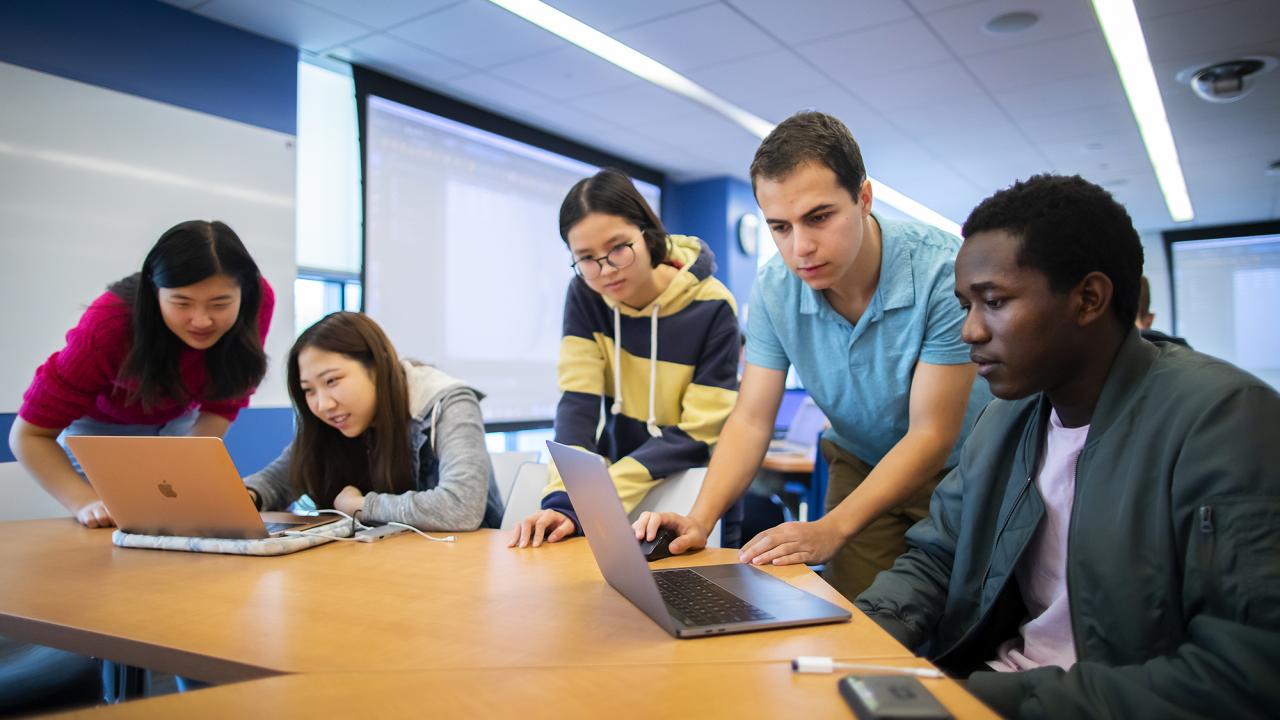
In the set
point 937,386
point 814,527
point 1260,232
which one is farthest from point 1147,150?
point 814,527

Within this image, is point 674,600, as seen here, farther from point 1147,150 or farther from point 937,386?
point 1147,150

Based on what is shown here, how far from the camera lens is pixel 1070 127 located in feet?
16.6

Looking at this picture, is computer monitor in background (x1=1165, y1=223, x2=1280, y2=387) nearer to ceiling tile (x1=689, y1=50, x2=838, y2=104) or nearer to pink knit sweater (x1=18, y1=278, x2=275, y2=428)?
ceiling tile (x1=689, y1=50, x2=838, y2=104)

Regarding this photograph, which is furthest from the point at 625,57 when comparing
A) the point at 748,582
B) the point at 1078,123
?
the point at 748,582

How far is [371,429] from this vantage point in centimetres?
197

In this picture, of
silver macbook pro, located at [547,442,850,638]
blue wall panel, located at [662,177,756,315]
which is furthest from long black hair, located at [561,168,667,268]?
blue wall panel, located at [662,177,756,315]

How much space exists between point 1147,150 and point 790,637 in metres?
6.05

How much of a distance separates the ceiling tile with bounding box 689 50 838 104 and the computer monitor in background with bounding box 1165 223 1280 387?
6443mm

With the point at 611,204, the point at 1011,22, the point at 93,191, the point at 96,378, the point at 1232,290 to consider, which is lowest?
the point at 96,378

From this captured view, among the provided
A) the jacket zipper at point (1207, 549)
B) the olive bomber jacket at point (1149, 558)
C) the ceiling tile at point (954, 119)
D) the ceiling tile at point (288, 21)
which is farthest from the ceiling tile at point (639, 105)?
the jacket zipper at point (1207, 549)

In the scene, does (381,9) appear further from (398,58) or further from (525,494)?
(525,494)

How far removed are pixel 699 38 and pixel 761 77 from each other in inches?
24.0

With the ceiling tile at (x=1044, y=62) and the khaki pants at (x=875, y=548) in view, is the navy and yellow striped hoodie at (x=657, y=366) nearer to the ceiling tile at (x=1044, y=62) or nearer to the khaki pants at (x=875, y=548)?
the khaki pants at (x=875, y=548)

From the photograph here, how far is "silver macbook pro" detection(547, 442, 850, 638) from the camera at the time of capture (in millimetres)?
924
